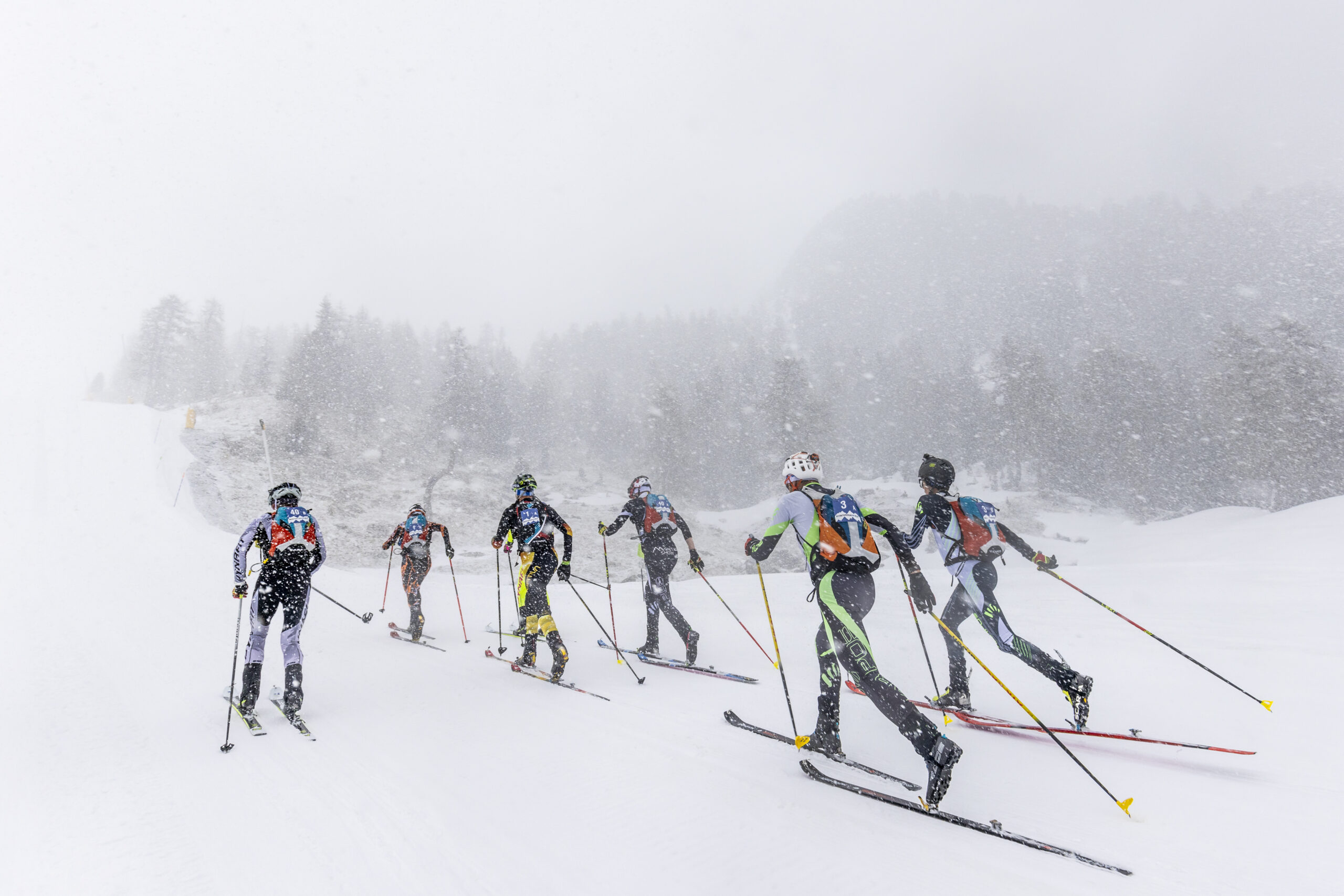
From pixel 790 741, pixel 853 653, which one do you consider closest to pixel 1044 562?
pixel 853 653

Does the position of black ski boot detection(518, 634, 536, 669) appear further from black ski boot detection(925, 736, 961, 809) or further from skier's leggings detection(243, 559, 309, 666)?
black ski boot detection(925, 736, 961, 809)

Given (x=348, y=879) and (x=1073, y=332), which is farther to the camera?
(x=1073, y=332)

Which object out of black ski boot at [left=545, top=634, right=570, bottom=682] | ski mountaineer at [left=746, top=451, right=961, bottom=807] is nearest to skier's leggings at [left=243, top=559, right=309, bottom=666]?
black ski boot at [left=545, top=634, right=570, bottom=682]

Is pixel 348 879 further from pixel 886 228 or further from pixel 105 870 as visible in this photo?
pixel 886 228

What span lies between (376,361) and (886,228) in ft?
499

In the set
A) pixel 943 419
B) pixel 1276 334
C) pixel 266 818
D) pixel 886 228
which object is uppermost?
pixel 886 228

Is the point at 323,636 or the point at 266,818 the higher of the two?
the point at 266,818

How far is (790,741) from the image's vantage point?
15.3 feet

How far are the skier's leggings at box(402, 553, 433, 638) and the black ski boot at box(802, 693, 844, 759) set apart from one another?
25.3ft

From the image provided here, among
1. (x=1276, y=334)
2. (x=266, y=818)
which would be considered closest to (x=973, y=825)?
(x=266, y=818)

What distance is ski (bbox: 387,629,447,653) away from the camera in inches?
352

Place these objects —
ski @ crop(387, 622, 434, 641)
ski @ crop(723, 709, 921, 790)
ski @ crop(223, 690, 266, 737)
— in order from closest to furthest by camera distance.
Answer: ski @ crop(723, 709, 921, 790) < ski @ crop(223, 690, 266, 737) < ski @ crop(387, 622, 434, 641)

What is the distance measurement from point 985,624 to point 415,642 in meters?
8.92

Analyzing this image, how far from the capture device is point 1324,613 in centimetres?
730
